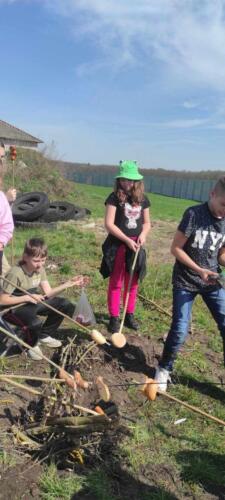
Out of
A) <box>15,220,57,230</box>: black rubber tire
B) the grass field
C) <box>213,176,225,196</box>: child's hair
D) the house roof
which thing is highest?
the house roof

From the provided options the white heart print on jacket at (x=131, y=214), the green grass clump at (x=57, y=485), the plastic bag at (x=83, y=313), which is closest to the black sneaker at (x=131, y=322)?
the plastic bag at (x=83, y=313)

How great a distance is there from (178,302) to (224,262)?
479 millimetres

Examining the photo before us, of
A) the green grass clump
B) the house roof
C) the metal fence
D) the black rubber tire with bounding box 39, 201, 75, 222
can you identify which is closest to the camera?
the green grass clump

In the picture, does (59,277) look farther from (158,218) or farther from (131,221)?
(158,218)

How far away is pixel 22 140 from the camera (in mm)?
33312

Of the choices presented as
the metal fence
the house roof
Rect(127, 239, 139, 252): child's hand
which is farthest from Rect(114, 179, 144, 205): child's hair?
the metal fence

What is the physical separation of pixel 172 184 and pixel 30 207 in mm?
46507

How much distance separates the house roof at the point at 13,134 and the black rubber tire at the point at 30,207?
65.9 ft

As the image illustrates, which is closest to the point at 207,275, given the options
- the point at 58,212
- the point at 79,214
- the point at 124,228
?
the point at 124,228

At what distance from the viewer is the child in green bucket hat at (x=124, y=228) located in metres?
4.43

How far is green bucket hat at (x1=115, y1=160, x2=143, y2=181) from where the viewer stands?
4371 mm

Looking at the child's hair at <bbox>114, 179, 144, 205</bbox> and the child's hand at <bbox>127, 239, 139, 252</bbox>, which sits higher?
the child's hair at <bbox>114, 179, 144, 205</bbox>

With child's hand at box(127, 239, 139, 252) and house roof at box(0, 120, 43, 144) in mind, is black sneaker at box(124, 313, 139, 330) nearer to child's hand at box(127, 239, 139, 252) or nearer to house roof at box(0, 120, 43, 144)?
child's hand at box(127, 239, 139, 252)

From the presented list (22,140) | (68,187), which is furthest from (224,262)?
(22,140)
